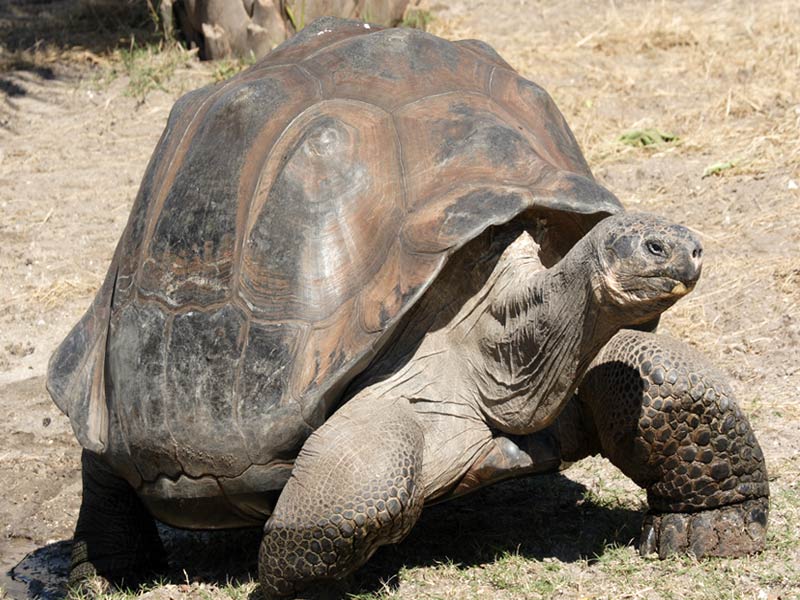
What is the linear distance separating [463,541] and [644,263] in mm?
1411

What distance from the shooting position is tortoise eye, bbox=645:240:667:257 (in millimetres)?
2807

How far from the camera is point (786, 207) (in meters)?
6.17

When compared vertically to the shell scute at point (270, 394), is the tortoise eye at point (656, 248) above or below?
above

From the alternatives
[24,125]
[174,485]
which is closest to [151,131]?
[24,125]

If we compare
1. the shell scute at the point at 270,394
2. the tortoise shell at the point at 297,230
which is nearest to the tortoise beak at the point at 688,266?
the tortoise shell at the point at 297,230

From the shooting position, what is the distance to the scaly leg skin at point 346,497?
3189 mm

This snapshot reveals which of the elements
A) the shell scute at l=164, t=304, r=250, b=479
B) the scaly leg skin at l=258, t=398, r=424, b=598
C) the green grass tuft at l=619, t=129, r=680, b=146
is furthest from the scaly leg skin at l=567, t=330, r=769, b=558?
the green grass tuft at l=619, t=129, r=680, b=146

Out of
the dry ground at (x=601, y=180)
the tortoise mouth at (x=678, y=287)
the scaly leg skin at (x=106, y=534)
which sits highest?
the tortoise mouth at (x=678, y=287)

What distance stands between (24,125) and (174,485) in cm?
529

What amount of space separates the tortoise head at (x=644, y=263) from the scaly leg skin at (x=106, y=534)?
204 centimetres

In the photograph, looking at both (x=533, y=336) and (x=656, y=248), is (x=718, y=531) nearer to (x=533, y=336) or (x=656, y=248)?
(x=533, y=336)

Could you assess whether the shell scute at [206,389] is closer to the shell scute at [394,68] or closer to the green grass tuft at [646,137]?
the shell scute at [394,68]

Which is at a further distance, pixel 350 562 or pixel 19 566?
pixel 19 566

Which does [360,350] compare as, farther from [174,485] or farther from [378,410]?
[174,485]
